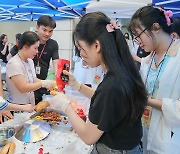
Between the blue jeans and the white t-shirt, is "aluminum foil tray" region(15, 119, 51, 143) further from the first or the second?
the white t-shirt

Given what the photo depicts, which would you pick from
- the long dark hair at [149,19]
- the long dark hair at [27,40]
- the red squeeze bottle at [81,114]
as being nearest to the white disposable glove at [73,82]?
the red squeeze bottle at [81,114]

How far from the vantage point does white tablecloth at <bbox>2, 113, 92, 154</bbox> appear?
1.04 m

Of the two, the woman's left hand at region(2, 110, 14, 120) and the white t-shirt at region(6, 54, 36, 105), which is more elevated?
the white t-shirt at region(6, 54, 36, 105)

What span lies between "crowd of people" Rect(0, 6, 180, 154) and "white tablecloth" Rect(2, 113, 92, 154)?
18cm

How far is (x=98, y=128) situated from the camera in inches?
30.3

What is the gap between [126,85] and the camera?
75cm

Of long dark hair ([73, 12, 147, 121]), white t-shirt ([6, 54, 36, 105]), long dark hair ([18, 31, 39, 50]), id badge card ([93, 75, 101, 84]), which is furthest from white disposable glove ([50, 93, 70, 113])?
id badge card ([93, 75, 101, 84])

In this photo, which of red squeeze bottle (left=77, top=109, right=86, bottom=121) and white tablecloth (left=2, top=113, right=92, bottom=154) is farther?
red squeeze bottle (left=77, top=109, right=86, bottom=121)

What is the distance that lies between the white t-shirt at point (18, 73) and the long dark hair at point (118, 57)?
0.94 metres

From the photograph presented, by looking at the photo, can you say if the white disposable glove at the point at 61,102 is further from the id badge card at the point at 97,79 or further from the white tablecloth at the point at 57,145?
the id badge card at the point at 97,79

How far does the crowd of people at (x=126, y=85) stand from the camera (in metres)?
0.76

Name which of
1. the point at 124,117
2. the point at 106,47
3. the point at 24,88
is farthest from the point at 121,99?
the point at 24,88

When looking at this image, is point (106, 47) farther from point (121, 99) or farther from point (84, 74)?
point (84, 74)

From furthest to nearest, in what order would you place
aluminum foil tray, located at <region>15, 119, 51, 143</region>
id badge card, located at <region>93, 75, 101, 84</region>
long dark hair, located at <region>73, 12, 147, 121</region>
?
id badge card, located at <region>93, 75, 101, 84</region>
aluminum foil tray, located at <region>15, 119, 51, 143</region>
long dark hair, located at <region>73, 12, 147, 121</region>
